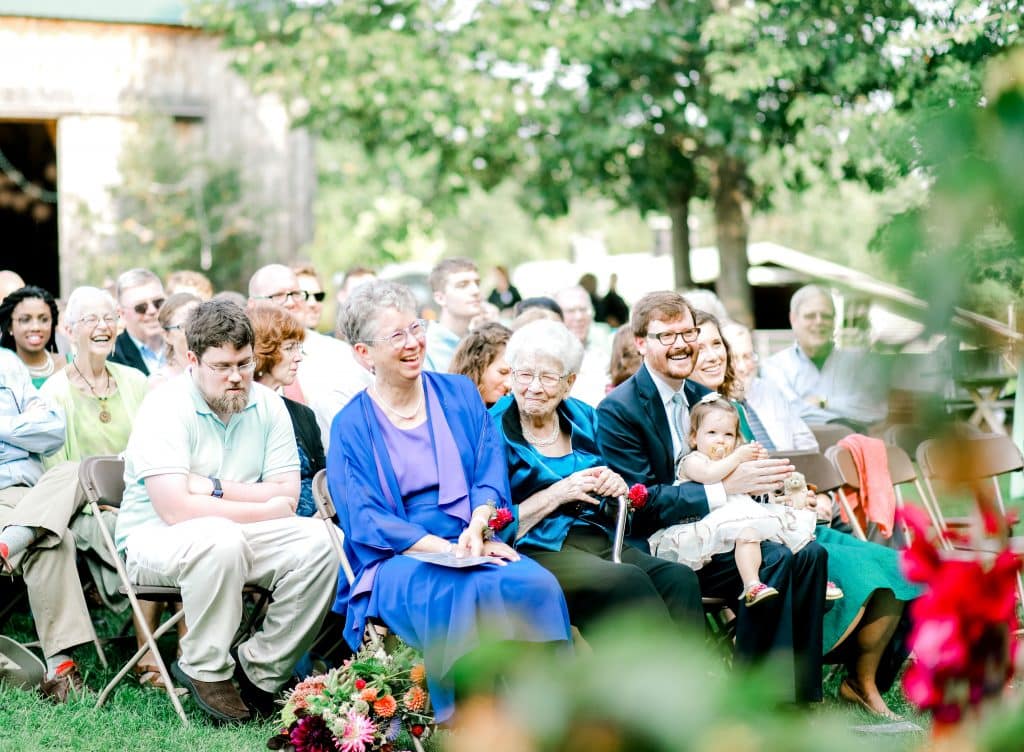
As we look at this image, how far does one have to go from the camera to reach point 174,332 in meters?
6.57

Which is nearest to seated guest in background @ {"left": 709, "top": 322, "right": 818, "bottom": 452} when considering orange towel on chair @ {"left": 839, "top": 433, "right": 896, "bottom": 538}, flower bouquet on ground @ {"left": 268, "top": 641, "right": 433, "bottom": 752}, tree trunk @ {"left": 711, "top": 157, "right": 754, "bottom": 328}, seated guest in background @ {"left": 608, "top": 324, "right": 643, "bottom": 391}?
orange towel on chair @ {"left": 839, "top": 433, "right": 896, "bottom": 538}

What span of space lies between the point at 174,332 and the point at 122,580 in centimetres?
168

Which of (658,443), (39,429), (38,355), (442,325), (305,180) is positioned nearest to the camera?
(658,443)

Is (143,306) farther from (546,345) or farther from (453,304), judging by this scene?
(546,345)

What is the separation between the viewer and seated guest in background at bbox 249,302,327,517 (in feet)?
18.4

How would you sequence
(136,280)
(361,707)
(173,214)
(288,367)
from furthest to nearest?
(173,214)
(136,280)
(288,367)
(361,707)

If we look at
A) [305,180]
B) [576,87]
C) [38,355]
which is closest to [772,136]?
[576,87]

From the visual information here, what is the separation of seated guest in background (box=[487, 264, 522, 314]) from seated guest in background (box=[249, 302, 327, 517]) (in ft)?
A: 25.1

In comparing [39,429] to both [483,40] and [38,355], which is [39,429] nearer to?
[38,355]

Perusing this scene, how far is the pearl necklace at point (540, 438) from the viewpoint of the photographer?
500cm

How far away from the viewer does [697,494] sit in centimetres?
498

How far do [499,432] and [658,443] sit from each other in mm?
732

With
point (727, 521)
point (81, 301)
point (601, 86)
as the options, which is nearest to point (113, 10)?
Result: point (601, 86)

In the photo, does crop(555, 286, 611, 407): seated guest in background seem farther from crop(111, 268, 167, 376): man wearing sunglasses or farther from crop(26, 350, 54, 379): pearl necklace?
crop(26, 350, 54, 379): pearl necklace
